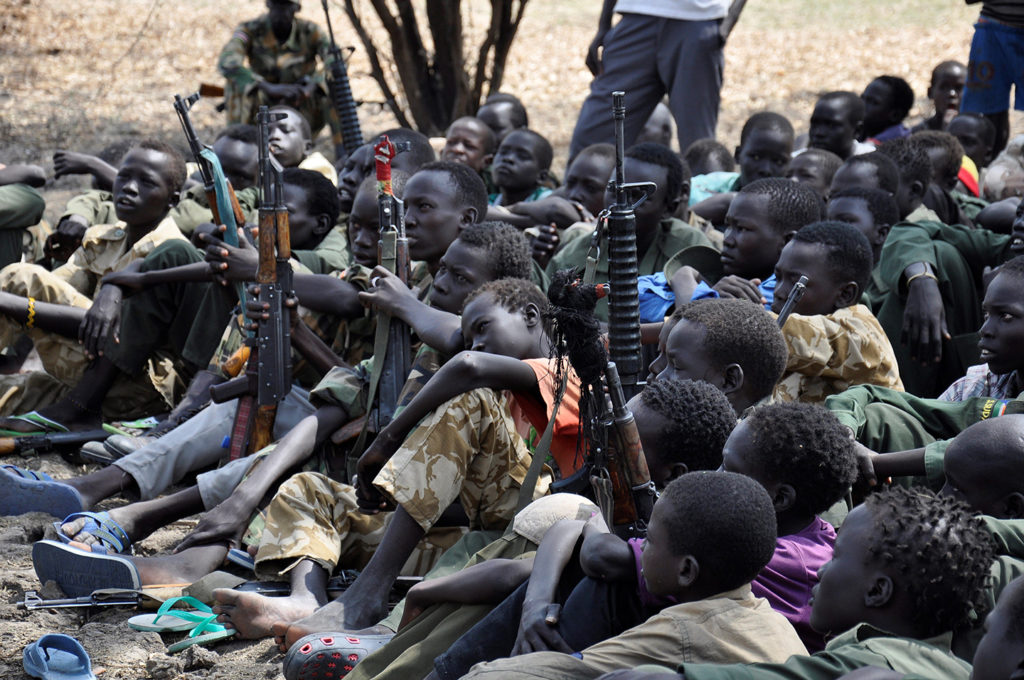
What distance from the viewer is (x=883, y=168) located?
17.5 feet

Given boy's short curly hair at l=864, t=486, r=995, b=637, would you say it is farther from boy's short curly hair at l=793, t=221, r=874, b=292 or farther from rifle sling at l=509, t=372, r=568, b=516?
boy's short curly hair at l=793, t=221, r=874, b=292

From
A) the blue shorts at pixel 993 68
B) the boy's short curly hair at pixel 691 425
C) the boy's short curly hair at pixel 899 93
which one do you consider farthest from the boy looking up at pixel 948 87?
the boy's short curly hair at pixel 691 425

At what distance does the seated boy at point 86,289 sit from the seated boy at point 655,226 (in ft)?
5.98

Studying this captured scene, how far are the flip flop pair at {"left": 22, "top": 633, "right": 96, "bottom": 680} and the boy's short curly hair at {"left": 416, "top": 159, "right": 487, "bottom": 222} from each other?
90.1 inches

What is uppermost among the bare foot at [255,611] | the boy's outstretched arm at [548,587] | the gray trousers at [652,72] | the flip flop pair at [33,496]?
the gray trousers at [652,72]

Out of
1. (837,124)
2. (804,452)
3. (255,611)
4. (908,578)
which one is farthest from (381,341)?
(837,124)

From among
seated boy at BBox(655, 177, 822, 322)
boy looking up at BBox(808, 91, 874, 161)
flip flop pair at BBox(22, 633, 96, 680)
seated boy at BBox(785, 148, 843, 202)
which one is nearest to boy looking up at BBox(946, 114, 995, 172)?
boy looking up at BBox(808, 91, 874, 161)

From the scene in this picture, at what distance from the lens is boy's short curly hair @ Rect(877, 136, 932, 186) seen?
569 cm

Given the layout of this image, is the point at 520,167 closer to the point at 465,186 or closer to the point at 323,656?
the point at 465,186

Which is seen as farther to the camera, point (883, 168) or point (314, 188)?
point (314, 188)

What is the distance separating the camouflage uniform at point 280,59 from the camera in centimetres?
943

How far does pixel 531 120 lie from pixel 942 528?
10.2m

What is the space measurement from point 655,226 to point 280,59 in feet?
16.9

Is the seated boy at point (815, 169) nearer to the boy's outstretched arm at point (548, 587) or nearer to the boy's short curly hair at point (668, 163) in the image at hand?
the boy's short curly hair at point (668, 163)
